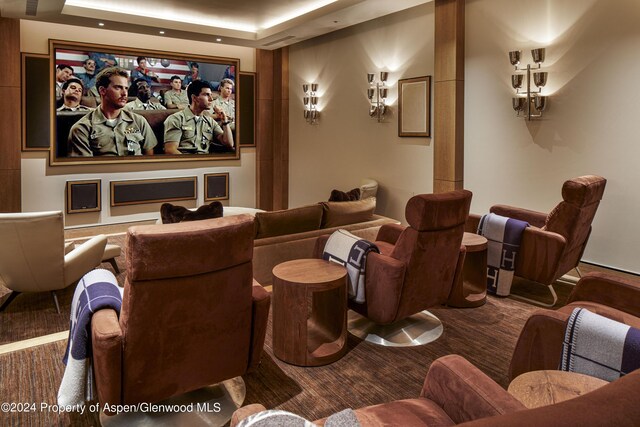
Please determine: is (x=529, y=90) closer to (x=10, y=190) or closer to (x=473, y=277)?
(x=473, y=277)

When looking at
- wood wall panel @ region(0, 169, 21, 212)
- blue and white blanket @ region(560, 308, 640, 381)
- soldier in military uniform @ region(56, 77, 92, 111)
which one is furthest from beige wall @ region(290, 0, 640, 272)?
wood wall panel @ region(0, 169, 21, 212)

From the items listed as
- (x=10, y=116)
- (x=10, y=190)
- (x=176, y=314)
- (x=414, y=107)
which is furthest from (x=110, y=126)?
(x=176, y=314)

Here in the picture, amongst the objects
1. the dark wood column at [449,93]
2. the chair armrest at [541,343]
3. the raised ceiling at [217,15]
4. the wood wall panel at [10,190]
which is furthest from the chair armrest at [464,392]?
the wood wall panel at [10,190]

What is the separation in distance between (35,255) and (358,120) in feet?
15.8

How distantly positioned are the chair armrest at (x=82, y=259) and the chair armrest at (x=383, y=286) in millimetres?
2319

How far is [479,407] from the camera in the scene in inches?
53.5

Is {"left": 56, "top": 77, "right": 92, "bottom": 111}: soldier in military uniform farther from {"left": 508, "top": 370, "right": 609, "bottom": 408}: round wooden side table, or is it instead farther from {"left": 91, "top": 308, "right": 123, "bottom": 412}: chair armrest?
{"left": 508, "top": 370, "right": 609, "bottom": 408}: round wooden side table

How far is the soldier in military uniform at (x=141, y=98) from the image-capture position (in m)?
7.24

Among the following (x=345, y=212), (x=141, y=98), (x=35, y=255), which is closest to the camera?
(x=35, y=255)

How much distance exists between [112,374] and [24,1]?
511cm

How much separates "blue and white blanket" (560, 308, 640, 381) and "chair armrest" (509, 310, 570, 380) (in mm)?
127

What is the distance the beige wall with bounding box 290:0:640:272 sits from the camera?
4270 mm

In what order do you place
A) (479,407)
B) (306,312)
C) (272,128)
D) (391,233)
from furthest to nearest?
(272,128) < (391,233) < (306,312) < (479,407)

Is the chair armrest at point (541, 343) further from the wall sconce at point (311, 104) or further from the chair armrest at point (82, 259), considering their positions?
the wall sconce at point (311, 104)
